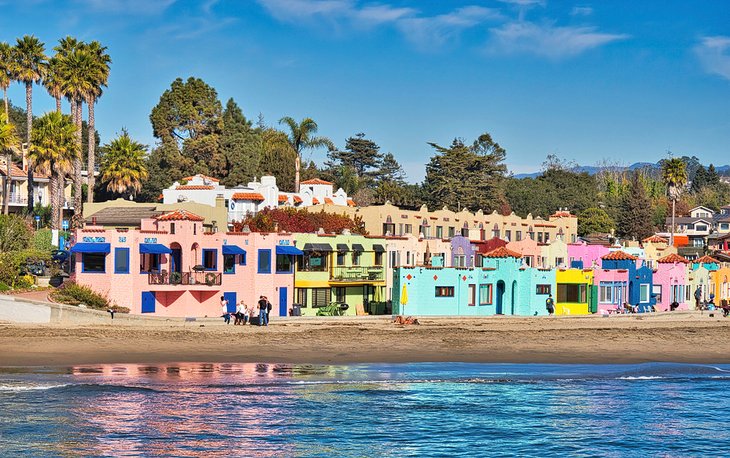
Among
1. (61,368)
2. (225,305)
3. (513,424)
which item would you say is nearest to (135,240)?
(225,305)

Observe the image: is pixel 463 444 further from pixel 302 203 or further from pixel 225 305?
pixel 302 203

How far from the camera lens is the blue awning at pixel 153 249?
59.5m

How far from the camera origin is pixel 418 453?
33.9m

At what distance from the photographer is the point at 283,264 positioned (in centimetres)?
6675

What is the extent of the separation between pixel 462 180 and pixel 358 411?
3931 inches

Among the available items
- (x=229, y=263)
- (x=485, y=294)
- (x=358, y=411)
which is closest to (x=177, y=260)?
(x=229, y=263)

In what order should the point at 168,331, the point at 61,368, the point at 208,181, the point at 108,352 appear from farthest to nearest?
the point at 208,181 → the point at 168,331 → the point at 108,352 → the point at 61,368

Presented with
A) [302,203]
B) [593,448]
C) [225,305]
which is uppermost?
[302,203]

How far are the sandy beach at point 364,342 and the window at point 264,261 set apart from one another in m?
6.24

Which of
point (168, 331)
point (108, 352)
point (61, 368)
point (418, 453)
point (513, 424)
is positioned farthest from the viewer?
point (168, 331)

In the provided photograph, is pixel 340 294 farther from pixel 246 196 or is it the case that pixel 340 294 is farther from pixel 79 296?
pixel 246 196

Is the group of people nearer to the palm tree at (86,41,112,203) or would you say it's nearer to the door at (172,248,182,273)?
the door at (172,248,182,273)

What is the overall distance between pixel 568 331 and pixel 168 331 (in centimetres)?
2406

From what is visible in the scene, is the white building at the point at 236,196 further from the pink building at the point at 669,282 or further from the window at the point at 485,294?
the pink building at the point at 669,282
